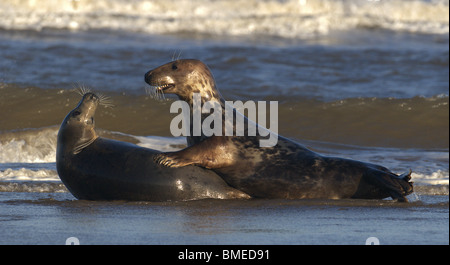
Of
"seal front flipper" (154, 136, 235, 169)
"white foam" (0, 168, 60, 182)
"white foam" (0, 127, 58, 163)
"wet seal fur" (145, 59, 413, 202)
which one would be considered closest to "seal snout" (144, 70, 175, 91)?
"wet seal fur" (145, 59, 413, 202)

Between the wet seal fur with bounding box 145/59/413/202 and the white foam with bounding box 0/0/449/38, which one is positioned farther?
the white foam with bounding box 0/0/449/38

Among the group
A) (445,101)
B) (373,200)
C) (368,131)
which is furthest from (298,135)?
(373,200)

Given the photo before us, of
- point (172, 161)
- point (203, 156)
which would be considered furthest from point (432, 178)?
point (172, 161)

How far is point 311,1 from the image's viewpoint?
25188 mm

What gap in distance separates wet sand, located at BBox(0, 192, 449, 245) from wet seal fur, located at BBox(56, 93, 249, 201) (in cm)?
10

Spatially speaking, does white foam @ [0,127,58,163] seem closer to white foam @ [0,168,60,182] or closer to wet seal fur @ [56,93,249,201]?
white foam @ [0,168,60,182]

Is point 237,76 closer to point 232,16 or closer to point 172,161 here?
point 172,161

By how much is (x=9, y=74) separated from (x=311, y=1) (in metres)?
13.9

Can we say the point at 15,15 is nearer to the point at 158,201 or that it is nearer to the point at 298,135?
the point at 298,135

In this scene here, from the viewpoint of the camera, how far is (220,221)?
538 cm

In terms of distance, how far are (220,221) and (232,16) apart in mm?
18411

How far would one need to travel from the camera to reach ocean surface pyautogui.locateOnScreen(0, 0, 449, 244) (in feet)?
29.7

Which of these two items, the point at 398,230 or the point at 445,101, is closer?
the point at 398,230

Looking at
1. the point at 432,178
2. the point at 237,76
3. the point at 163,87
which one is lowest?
the point at 432,178
